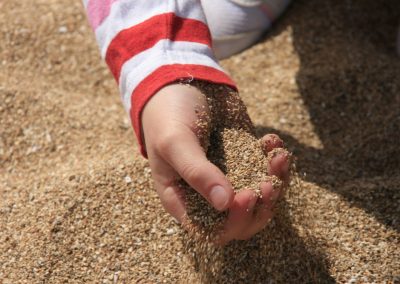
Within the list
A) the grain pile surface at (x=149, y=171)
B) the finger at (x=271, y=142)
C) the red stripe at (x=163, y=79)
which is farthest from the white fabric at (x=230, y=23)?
the finger at (x=271, y=142)

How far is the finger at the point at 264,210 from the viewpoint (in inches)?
38.1

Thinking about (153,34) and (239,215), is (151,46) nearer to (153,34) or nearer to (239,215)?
(153,34)

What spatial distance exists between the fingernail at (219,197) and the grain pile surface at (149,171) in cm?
21

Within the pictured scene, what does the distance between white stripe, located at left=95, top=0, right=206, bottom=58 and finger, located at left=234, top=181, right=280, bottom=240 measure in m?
0.42

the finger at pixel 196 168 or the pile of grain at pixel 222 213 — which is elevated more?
the finger at pixel 196 168

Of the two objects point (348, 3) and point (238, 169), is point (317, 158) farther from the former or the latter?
point (348, 3)

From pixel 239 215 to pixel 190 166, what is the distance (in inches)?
4.6

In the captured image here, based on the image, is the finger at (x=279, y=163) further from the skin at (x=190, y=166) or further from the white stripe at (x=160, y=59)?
the white stripe at (x=160, y=59)

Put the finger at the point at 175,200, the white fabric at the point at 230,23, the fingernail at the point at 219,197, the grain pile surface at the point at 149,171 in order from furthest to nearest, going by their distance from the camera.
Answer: the white fabric at the point at 230,23
the grain pile surface at the point at 149,171
the finger at the point at 175,200
the fingernail at the point at 219,197

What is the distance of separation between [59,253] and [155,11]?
529 mm

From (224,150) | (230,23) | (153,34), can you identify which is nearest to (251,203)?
(224,150)

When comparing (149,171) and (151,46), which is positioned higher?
(151,46)

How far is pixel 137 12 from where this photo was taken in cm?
118

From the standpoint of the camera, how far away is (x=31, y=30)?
5.91 ft
